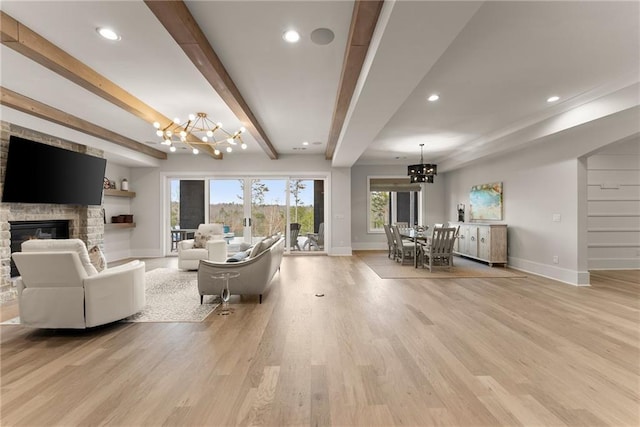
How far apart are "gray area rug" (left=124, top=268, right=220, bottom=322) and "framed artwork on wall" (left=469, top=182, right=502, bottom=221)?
6412 millimetres

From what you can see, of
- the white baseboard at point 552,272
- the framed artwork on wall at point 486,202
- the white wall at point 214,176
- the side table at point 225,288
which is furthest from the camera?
the white wall at point 214,176

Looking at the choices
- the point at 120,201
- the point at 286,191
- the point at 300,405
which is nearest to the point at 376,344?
the point at 300,405

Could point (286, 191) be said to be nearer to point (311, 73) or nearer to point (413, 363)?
point (311, 73)

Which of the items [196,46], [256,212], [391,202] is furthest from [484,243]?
[196,46]

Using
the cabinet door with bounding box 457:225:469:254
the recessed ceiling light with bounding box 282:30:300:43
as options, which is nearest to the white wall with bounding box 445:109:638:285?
the cabinet door with bounding box 457:225:469:254

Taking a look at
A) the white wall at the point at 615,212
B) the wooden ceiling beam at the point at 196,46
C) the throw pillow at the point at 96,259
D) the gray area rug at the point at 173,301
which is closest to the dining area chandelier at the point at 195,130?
the wooden ceiling beam at the point at 196,46

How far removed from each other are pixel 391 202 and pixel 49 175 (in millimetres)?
8420

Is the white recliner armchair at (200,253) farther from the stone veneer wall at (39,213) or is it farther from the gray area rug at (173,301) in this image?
the stone veneer wall at (39,213)

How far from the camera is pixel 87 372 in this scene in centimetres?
219

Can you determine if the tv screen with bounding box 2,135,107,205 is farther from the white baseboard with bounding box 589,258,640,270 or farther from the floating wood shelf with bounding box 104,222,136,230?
the white baseboard with bounding box 589,258,640,270

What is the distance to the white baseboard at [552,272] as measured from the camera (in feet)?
15.6

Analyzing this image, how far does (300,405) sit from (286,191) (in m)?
6.74

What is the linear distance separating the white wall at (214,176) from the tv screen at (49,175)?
203 centimetres

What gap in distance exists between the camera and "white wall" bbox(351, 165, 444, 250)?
935cm
